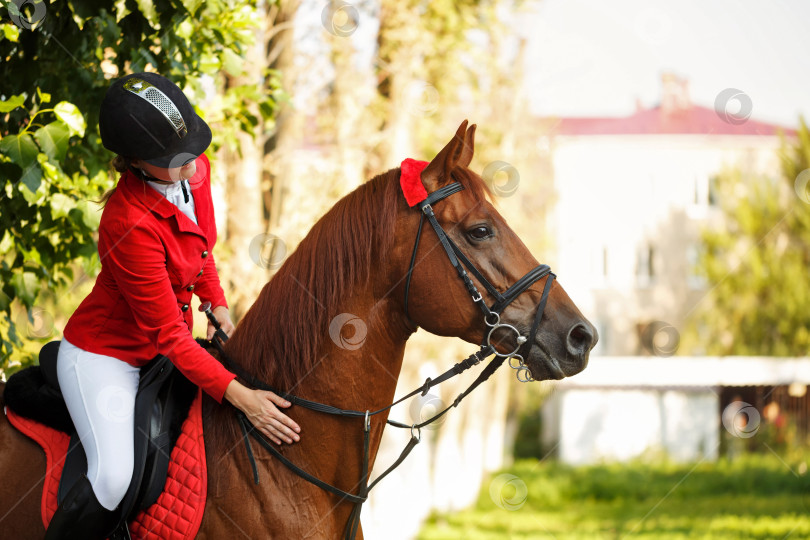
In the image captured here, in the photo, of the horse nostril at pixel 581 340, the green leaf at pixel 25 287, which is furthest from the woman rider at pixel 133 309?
the green leaf at pixel 25 287

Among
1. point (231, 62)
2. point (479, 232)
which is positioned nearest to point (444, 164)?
point (479, 232)

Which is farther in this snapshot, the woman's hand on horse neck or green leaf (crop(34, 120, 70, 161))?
green leaf (crop(34, 120, 70, 161))

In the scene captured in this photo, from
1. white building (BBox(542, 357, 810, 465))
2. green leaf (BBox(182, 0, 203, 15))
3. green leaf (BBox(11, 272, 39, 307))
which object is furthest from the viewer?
white building (BBox(542, 357, 810, 465))

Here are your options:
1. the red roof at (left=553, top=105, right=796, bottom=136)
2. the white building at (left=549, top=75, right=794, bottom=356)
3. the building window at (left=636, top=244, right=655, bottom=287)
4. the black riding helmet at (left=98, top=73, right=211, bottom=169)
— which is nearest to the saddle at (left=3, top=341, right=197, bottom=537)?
the black riding helmet at (left=98, top=73, right=211, bottom=169)

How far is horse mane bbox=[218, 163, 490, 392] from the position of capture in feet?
9.82

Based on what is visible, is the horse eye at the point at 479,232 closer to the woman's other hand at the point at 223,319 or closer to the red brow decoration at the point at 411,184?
the red brow decoration at the point at 411,184

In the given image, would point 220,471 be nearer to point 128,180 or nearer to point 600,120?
point 128,180

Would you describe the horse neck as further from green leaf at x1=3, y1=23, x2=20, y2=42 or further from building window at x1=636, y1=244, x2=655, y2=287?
building window at x1=636, y1=244, x2=655, y2=287

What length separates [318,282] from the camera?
118 inches

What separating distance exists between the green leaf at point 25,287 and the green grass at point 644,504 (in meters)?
10.7

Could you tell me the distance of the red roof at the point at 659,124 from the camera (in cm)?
4191

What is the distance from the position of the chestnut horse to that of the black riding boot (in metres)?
0.20

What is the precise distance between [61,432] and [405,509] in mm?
9970

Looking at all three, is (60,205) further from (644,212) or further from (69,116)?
(644,212)
